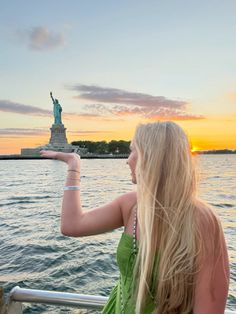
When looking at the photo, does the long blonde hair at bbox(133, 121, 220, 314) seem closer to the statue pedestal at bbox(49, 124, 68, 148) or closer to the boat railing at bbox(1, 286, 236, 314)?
the boat railing at bbox(1, 286, 236, 314)

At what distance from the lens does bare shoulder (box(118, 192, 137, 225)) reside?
5.43ft

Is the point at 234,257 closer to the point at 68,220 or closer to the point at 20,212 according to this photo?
the point at 68,220

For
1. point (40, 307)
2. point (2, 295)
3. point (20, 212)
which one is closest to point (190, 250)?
point (2, 295)

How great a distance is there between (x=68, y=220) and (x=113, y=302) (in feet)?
1.38

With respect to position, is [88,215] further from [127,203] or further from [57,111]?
[57,111]

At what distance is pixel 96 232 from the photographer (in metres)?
1.75

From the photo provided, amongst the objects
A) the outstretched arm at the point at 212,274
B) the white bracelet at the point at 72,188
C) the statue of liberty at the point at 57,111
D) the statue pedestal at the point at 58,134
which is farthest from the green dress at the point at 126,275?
the statue of liberty at the point at 57,111

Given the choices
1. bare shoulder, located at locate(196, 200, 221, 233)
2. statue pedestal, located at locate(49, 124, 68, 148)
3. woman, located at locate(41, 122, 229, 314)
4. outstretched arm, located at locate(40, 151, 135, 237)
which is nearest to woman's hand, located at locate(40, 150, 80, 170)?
outstretched arm, located at locate(40, 151, 135, 237)

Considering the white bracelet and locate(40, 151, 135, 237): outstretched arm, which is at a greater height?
the white bracelet

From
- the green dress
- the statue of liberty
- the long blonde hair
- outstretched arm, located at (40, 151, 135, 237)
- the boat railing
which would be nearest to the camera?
the long blonde hair

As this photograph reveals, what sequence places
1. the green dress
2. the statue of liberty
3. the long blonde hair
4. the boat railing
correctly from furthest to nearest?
the statue of liberty, the boat railing, the green dress, the long blonde hair

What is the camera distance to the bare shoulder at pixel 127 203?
165cm

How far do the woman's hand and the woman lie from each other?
0.43m

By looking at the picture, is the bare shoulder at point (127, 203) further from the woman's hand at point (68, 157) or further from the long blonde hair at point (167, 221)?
the woman's hand at point (68, 157)
